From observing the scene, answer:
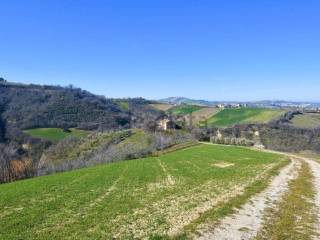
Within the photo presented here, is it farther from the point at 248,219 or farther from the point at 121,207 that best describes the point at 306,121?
the point at 121,207

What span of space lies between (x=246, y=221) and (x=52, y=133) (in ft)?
449

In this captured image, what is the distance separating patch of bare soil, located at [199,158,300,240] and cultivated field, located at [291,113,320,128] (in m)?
144

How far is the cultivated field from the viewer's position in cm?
16100

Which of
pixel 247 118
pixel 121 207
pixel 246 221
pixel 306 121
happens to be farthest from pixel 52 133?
pixel 246 221

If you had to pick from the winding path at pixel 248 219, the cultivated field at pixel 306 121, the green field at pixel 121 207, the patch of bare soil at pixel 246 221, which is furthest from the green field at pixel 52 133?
the patch of bare soil at pixel 246 221

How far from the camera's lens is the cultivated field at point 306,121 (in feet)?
528

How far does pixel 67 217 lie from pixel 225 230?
27.4 ft

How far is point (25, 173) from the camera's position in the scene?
7788cm

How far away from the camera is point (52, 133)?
14650cm

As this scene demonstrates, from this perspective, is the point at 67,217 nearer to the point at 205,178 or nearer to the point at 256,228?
the point at 256,228

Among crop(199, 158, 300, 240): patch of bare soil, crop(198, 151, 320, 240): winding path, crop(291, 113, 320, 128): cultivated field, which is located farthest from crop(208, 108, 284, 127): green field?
crop(199, 158, 300, 240): patch of bare soil

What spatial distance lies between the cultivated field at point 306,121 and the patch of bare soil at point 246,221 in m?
144

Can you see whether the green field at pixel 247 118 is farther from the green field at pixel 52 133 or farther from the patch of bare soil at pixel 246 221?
the patch of bare soil at pixel 246 221

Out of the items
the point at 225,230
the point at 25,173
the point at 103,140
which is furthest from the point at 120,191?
the point at 103,140
